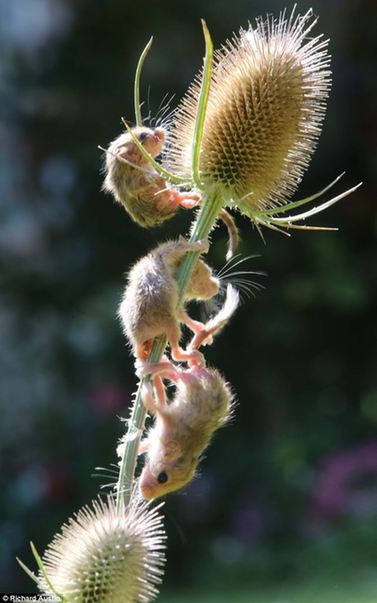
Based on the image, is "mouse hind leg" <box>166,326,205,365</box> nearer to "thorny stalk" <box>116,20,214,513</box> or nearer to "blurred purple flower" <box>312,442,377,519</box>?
"thorny stalk" <box>116,20,214,513</box>

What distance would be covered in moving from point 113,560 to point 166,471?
0.21 metres

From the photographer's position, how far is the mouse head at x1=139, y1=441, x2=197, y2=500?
1.62m

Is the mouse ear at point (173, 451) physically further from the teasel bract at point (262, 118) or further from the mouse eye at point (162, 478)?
the teasel bract at point (262, 118)

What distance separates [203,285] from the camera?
185 cm

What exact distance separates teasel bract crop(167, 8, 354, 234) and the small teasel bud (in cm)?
61

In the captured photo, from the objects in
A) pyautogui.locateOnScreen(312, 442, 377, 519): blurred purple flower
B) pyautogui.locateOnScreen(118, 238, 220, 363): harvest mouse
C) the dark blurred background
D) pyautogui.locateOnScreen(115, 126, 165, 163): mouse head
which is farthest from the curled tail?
pyautogui.locateOnScreen(312, 442, 377, 519): blurred purple flower

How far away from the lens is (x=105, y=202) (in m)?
6.59

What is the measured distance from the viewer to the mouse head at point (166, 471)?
1.62m

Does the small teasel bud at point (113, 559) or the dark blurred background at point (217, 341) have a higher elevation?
the dark blurred background at point (217, 341)

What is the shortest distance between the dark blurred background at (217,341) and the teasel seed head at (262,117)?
3.87m

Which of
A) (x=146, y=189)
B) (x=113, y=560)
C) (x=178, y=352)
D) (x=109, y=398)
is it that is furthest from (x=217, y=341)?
(x=113, y=560)

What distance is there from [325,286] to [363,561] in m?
1.91

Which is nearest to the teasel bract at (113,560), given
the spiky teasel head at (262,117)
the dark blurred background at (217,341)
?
the spiky teasel head at (262,117)

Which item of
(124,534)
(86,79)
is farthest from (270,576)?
(124,534)
